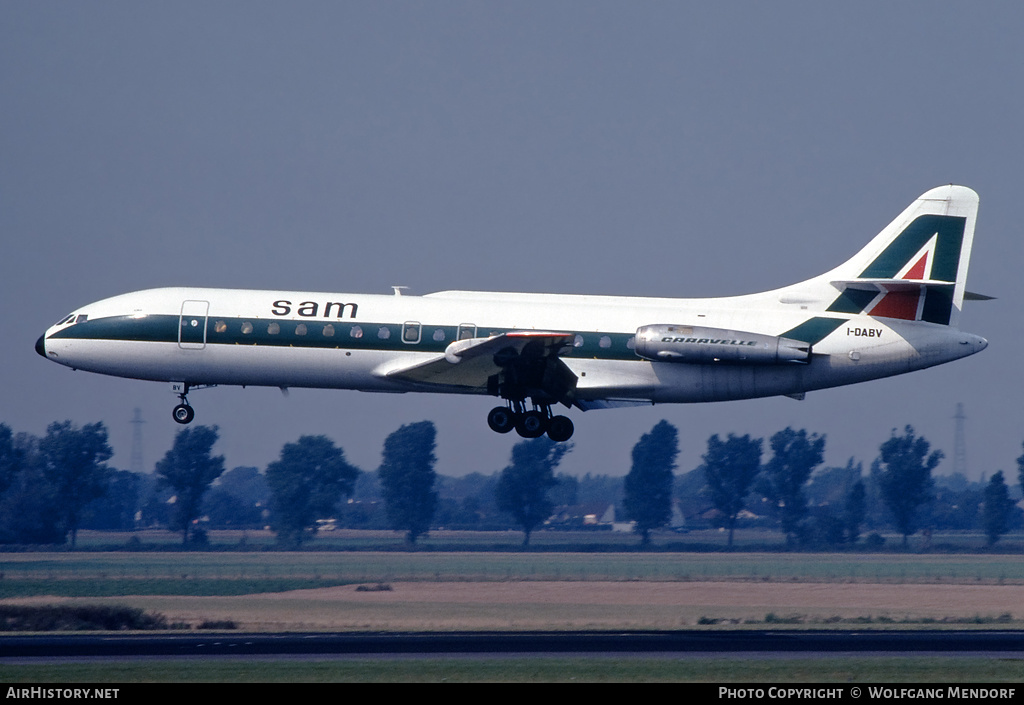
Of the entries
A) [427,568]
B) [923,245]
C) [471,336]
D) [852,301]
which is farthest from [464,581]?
[923,245]

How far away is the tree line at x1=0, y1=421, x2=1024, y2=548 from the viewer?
A: 92.1 metres

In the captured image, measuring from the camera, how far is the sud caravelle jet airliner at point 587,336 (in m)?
34.8

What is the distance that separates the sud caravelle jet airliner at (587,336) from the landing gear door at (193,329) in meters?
0.04

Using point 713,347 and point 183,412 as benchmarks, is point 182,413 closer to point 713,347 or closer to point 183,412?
point 183,412

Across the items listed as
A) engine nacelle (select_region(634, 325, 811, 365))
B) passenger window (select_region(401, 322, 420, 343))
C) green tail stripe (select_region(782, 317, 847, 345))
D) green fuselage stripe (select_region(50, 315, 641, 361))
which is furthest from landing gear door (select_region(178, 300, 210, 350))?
green tail stripe (select_region(782, 317, 847, 345))

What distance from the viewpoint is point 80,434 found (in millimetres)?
99688

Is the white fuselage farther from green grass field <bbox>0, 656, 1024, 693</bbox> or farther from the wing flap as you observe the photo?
green grass field <bbox>0, 656, 1024, 693</bbox>

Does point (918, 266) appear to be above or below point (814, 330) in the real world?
above

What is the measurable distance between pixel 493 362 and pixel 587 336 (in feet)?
8.35

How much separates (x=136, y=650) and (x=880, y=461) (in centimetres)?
8548

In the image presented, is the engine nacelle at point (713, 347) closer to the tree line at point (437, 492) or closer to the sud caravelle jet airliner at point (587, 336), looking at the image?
the sud caravelle jet airliner at point (587, 336)

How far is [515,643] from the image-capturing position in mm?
35688

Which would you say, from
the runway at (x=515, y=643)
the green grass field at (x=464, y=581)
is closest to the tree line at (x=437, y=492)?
the green grass field at (x=464, y=581)

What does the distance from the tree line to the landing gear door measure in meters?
49.3
